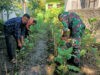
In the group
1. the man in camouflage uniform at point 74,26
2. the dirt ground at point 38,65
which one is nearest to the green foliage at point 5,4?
the dirt ground at point 38,65

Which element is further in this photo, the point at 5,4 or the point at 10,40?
the point at 5,4

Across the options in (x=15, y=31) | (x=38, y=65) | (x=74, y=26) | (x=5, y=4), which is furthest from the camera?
(x=5, y=4)

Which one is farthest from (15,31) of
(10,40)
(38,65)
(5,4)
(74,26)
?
(5,4)

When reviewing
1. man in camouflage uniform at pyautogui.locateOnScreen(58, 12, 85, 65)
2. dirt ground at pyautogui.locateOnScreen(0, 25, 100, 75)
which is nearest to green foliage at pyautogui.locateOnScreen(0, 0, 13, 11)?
dirt ground at pyautogui.locateOnScreen(0, 25, 100, 75)

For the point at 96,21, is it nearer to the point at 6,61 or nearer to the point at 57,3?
the point at 6,61

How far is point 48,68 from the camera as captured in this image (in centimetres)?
706

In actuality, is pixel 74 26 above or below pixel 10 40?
above

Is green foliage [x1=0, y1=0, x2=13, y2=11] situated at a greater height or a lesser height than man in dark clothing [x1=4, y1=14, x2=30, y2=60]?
greater

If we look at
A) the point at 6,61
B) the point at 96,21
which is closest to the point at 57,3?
the point at 96,21

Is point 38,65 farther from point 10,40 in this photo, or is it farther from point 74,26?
point 74,26

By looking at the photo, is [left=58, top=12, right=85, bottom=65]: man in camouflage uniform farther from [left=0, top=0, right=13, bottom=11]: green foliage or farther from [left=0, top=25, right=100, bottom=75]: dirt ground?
[left=0, top=0, right=13, bottom=11]: green foliage

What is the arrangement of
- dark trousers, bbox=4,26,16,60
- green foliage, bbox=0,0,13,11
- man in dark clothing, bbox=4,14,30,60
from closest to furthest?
man in dark clothing, bbox=4,14,30,60 → dark trousers, bbox=4,26,16,60 → green foliage, bbox=0,0,13,11

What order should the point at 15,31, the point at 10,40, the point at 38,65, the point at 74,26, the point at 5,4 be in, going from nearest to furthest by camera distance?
the point at 74,26 → the point at 38,65 → the point at 15,31 → the point at 10,40 → the point at 5,4

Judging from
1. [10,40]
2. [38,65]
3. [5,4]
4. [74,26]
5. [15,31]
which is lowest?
[38,65]
